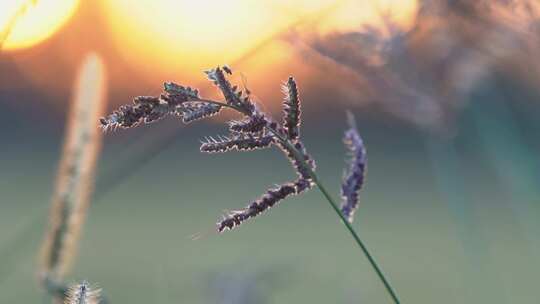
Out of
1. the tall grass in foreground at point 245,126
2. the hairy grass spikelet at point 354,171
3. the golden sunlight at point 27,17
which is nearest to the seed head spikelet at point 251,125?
the tall grass in foreground at point 245,126

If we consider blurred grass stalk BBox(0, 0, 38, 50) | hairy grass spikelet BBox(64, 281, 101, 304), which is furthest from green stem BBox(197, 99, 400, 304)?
blurred grass stalk BBox(0, 0, 38, 50)

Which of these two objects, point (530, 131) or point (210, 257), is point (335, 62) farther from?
point (210, 257)

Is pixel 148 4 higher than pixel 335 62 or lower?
higher

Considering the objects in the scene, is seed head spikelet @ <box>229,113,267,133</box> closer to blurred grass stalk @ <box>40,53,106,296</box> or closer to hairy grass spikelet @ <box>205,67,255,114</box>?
hairy grass spikelet @ <box>205,67,255,114</box>

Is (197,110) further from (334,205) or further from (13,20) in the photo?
(13,20)

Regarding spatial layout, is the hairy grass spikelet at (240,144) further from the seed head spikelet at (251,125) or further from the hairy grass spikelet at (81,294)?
the hairy grass spikelet at (81,294)

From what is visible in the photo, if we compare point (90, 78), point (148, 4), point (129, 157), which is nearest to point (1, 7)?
point (90, 78)
